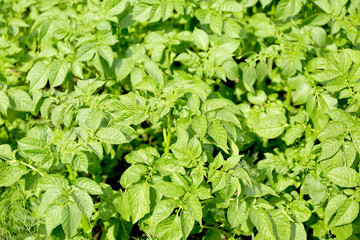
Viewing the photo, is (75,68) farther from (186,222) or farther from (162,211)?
(186,222)

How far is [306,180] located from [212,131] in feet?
1.87

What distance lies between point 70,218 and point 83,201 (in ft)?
0.27

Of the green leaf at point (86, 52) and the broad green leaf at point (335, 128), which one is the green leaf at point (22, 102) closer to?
the green leaf at point (86, 52)

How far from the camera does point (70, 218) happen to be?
1.58 meters

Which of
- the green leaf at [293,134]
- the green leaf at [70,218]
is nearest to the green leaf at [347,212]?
the green leaf at [293,134]

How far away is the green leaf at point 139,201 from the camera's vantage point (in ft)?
5.63

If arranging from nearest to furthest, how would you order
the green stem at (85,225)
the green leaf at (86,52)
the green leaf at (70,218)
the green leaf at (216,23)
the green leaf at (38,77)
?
the green leaf at (70,218), the green stem at (85,225), the green leaf at (86,52), the green leaf at (38,77), the green leaf at (216,23)

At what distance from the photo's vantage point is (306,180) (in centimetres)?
198

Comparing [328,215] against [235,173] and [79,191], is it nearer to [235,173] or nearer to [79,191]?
[235,173]

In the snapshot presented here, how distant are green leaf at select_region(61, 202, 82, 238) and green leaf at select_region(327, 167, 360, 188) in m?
1.11

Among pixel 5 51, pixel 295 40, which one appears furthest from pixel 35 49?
pixel 295 40

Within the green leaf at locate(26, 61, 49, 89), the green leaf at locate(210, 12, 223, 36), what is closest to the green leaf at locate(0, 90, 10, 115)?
the green leaf at locate(26, 61, 49, 89)

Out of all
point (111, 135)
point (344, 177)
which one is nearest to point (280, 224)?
point (344, 177)

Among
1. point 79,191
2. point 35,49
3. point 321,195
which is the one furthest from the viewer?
point 35,49
